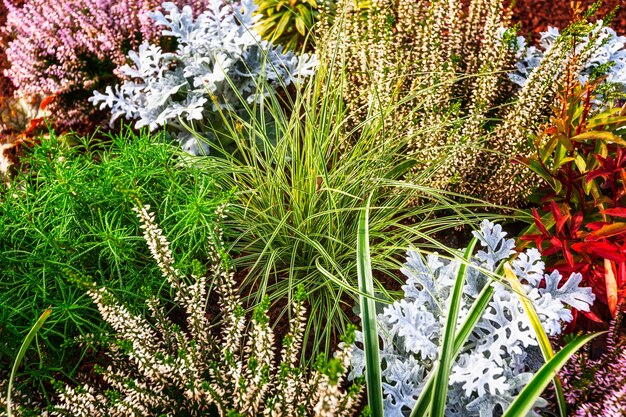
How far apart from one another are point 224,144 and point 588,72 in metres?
2.19

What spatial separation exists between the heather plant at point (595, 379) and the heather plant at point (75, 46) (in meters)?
3.01

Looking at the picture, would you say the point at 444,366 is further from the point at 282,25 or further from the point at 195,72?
the point at 282,25

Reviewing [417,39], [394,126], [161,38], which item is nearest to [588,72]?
[417,39]

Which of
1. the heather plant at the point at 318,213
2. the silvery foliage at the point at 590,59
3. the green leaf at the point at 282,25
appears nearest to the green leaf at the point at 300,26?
the green leaf at the point at 282,25

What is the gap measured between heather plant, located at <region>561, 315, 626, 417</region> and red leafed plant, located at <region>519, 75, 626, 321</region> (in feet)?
0.47

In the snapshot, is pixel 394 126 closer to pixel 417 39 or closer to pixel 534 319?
pixel 417 39

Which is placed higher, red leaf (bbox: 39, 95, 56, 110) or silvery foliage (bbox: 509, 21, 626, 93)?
silvery foliage (bbox: 509, 21, 626, 93)

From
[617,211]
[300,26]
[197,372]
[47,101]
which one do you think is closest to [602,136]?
[617,211]

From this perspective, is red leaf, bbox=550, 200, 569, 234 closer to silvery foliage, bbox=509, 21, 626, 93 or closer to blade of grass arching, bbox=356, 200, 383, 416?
blade of grass arching, bbox=356, 200, 383, 416

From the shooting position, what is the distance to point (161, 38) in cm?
370

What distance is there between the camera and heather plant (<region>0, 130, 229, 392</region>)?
2.09 meters

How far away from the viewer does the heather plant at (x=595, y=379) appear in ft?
5.77

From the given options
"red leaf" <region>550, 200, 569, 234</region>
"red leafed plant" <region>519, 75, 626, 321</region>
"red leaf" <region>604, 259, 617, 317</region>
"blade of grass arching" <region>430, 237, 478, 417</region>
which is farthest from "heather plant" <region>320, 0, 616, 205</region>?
"blade of grass arching" <region>430, 237, 478, 417</region>

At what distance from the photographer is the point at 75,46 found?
363cm
